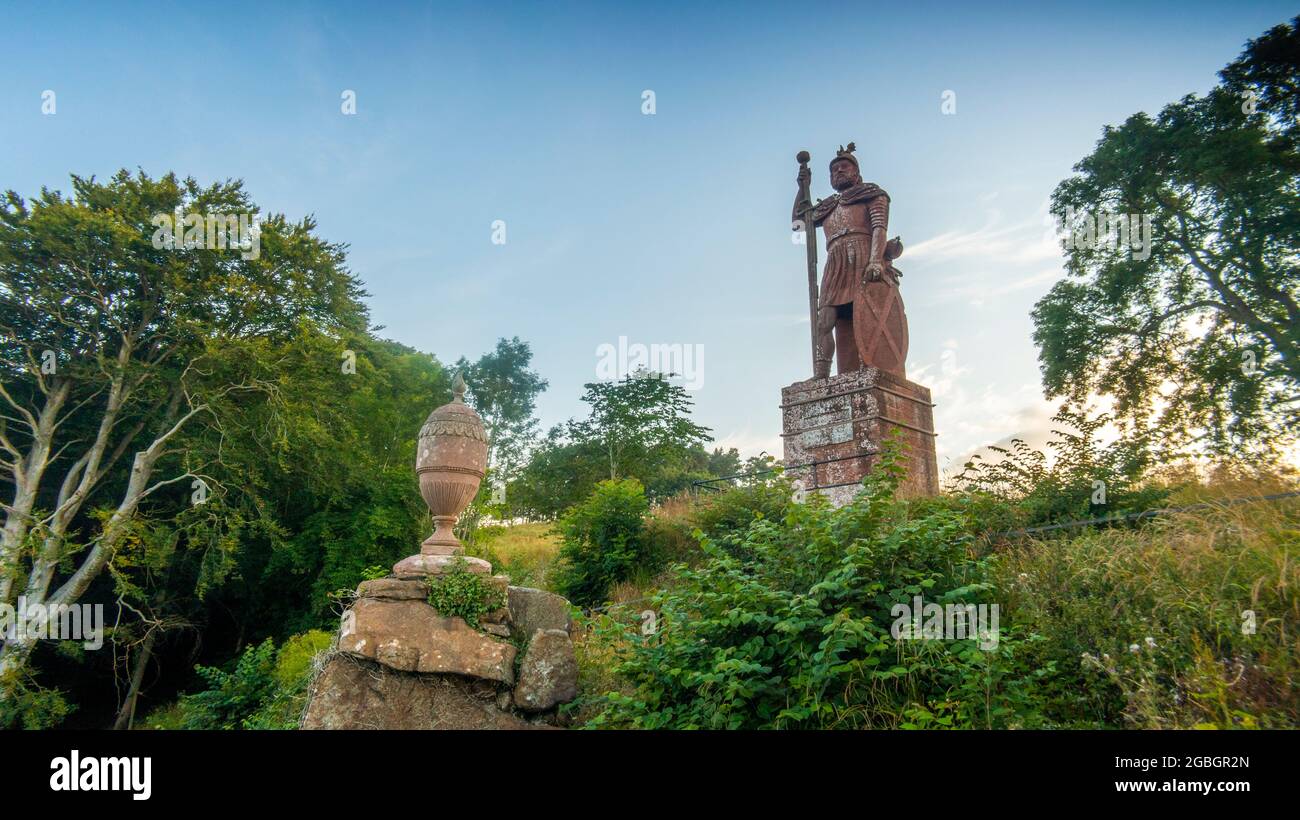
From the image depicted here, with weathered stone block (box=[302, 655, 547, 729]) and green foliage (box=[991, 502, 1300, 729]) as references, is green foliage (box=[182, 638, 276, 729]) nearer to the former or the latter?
weathered stone block (box=[302, 655, 547, 729])

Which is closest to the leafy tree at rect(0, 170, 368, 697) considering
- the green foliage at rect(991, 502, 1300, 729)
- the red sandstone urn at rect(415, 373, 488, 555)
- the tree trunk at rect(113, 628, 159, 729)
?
the tree trunk at rect(113, 628, 159, 729)

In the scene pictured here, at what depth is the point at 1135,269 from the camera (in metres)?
A: 19.1

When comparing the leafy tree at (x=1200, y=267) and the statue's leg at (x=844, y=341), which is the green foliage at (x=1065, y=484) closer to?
the statue's leg at (x=844, y=341)

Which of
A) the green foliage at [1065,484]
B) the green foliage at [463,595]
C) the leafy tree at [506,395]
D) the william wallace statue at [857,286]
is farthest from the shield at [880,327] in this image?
the leafy tree at [506,395]

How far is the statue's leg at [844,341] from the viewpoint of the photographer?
33.9 feet

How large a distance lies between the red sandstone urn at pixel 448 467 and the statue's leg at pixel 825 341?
5.49 meters

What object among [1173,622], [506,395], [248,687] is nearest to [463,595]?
[1173,622]

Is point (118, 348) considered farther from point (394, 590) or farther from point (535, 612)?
point (535, 612)

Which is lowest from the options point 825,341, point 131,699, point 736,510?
point 131,699

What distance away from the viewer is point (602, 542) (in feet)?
39.7

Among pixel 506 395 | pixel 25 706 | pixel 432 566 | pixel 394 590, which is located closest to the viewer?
pixel 394 590

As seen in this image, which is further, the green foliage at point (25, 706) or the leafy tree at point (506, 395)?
the leafy tree at point (506, 395)

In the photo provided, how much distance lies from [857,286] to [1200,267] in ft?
47.1
